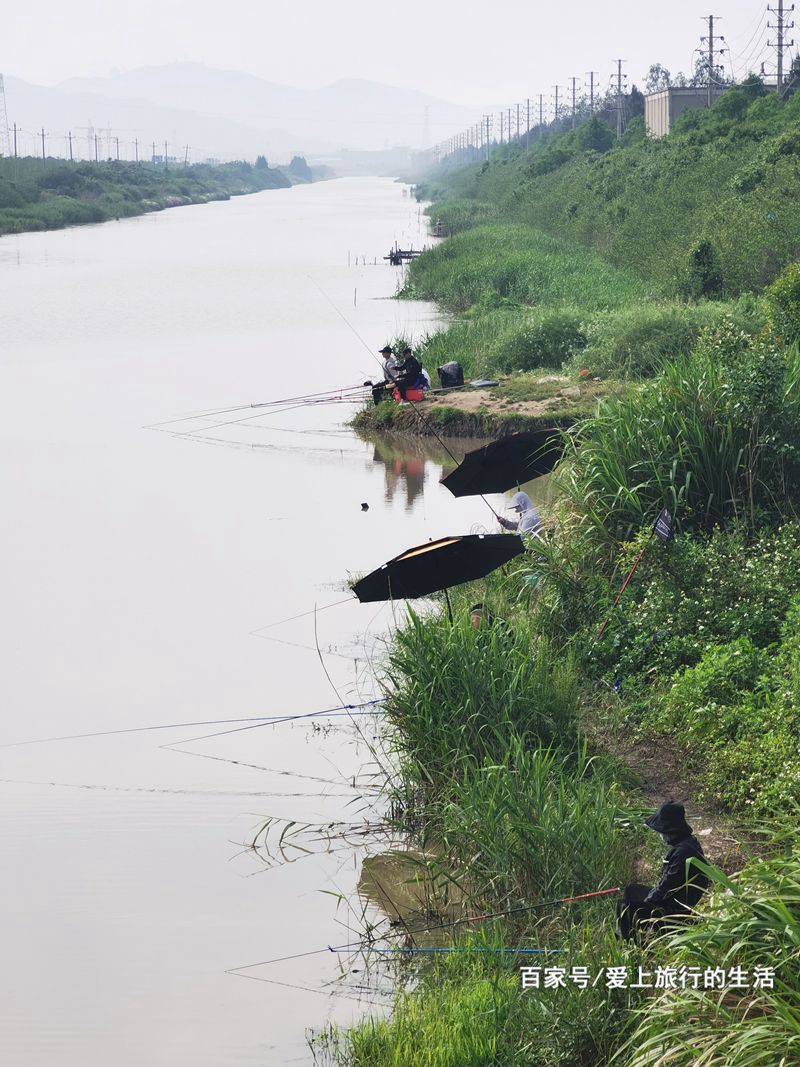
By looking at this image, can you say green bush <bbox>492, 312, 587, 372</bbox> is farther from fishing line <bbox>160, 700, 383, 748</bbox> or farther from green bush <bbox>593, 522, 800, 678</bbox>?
fishing line <bbox>160, 700, 383, 748</bbox>

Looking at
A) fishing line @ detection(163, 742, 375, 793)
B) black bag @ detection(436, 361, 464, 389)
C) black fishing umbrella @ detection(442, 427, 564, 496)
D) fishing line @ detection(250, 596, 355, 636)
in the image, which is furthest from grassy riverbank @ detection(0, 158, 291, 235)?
fishing line @ detection(163, 742, 375, 793)

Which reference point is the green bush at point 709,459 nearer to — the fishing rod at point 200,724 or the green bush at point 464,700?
the green bush at point 464,700

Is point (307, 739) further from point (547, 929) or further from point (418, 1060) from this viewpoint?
point (418, 1060)

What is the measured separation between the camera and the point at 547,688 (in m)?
8.96

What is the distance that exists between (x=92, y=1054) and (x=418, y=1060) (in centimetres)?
196

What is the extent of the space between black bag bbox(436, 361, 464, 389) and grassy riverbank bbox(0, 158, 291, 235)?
183 feet

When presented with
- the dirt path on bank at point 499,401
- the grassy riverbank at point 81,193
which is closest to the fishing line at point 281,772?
the dirt path on bank at point 499,401

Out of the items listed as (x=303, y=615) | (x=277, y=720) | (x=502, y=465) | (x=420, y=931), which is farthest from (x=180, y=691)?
(x=420, y=931)

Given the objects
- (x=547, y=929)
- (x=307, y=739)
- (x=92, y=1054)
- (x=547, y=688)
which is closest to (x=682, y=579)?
(x=547, y=688)

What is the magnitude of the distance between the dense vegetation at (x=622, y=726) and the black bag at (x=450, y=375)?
19.8ft

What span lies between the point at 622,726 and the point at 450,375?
1341 cm

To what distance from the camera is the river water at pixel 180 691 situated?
7.18 m

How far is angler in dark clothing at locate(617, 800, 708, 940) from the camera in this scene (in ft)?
19.8

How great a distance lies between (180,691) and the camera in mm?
Result: 11344
